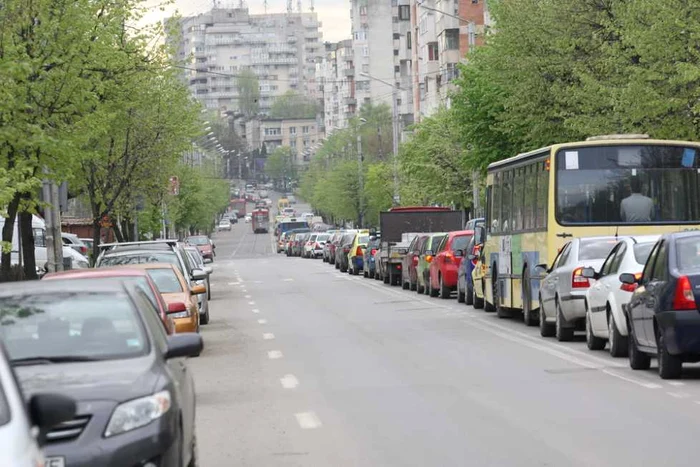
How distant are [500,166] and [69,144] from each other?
7.84m

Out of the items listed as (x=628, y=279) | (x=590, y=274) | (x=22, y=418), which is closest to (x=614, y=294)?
(x=590, y=274)

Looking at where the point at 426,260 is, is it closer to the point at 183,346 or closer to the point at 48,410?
the point at 183,346

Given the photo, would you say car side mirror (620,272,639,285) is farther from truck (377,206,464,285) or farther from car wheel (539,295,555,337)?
truck (377,206,464,285)

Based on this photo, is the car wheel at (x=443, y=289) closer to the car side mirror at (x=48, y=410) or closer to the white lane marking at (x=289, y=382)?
the white lane marking at (x=289, y=382)

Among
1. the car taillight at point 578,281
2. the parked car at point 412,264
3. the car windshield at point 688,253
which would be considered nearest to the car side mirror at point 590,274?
the car taillight at point 578,281

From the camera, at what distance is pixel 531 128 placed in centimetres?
4381

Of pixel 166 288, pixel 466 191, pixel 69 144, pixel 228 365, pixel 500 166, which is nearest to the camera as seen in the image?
pixel 228 365

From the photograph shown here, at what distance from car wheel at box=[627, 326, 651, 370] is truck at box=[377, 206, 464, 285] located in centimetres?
3073

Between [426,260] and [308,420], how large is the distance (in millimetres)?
26593

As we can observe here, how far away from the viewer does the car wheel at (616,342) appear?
63.9 ft

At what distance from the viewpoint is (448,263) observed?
38250mm

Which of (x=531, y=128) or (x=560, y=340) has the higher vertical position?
(x=531, y=128)

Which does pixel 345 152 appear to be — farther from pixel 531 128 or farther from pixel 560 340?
pixel 560 340

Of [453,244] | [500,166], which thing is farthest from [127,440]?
[453,244]
